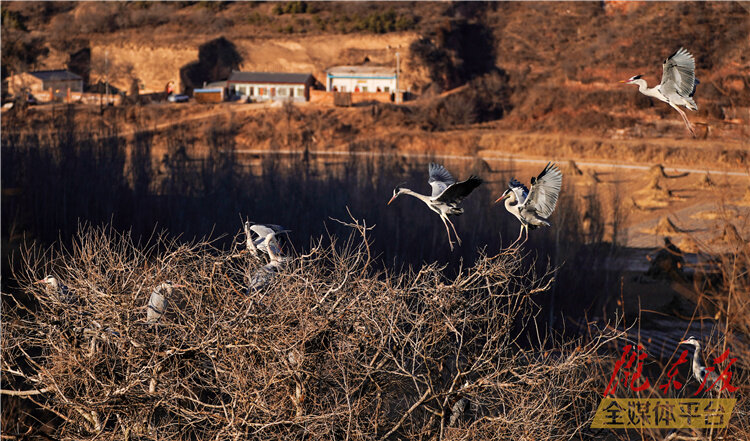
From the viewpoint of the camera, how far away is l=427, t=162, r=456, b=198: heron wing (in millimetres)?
9570

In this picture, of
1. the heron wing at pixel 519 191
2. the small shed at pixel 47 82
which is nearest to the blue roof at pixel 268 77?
the small shed at pixel 47 82

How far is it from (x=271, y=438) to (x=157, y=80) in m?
68.8

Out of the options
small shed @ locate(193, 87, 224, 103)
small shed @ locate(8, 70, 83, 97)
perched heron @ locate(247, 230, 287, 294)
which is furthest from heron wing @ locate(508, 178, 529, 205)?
small shed @ locate(8, 70, 83, 97)

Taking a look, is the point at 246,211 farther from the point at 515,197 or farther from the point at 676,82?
the point at 676,82

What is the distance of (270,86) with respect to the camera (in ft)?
216

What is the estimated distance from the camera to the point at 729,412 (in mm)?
9453

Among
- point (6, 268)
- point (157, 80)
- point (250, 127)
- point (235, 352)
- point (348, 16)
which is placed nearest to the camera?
point (235, 352)

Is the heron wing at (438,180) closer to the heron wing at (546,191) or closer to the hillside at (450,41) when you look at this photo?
the heron wing at (546,191)

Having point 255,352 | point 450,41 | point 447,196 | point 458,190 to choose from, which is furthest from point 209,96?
point 458,190

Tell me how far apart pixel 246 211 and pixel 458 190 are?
64.0ft

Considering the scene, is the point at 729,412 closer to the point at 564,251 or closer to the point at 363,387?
the point at 363,387

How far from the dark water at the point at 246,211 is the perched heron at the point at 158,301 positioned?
12.4m

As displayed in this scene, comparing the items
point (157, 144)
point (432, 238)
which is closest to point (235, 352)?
point (432, 238)

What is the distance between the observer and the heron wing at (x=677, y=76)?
25.7 ft
